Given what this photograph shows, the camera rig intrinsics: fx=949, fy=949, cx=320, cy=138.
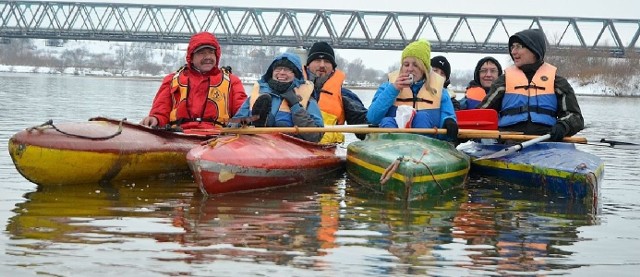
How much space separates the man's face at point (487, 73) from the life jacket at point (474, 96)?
162mm

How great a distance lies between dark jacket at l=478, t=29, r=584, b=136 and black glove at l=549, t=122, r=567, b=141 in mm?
109

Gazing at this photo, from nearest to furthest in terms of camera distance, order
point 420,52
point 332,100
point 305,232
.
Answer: point 305,232 < point 420,52 < point 332,100

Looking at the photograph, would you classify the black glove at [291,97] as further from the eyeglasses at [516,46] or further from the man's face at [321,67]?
the eyeglasses at [516,46]

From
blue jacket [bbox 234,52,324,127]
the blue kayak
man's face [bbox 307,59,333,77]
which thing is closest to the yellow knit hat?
blue jacket [bbox 234,52,324,127]

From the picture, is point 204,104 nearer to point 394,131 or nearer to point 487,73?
point 394,131

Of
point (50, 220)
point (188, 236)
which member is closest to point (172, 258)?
point (188, 236)

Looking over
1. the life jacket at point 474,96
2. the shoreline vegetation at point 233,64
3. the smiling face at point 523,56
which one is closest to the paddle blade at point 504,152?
the smiling face at point 523,56

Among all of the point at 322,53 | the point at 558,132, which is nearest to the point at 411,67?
the point at 558,132

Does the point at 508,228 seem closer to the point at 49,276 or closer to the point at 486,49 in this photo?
the point at 49,276

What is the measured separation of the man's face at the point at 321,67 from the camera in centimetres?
1041

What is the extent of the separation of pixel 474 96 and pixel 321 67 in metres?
1.93

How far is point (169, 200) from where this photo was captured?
25.0 feet

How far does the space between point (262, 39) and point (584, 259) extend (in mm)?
60340

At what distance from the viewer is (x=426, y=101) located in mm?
9078
